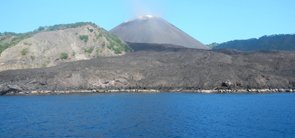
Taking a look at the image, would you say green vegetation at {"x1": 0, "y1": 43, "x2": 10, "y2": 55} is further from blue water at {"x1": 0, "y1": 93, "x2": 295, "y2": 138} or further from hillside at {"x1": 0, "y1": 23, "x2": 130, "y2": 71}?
blue water at {"x1": 0, "y1": 93, "x2": 295, "y2": 138}

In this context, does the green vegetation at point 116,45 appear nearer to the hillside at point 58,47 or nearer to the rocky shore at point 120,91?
the hillside at point 58,47

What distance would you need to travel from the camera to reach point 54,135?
46625 millimetres

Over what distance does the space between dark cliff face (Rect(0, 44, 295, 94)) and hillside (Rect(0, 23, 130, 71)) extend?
11.0 metres

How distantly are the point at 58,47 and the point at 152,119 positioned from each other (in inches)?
3896

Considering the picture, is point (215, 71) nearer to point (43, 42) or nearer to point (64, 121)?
point (43, 42)

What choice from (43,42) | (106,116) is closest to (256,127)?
Result: (106,116)

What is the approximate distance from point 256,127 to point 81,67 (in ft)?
281

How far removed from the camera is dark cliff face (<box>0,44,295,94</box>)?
118 meters

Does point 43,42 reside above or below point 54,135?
above

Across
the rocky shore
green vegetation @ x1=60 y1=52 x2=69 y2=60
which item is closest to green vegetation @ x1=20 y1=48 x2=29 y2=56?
green vegetation @ x1=60 y1=52 x2=69 y2=60

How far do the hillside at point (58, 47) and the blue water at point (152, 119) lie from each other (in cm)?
6434

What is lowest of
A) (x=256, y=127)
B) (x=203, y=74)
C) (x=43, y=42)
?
(x=256, y=127)

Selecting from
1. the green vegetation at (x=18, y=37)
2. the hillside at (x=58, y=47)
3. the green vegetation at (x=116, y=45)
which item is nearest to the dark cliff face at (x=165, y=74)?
the hillside at (x=58, y=47)

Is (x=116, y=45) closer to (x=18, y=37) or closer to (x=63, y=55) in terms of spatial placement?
(x=63, y=55)
